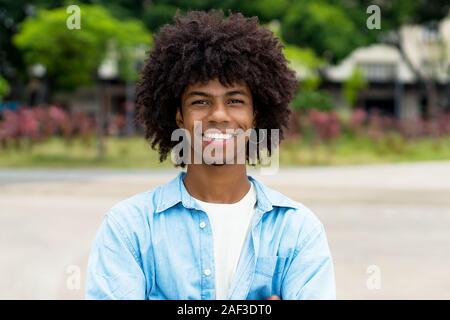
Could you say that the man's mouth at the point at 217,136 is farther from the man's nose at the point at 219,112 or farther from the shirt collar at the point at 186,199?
the shirt collar at the point at 186,199

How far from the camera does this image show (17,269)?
769 centimetres

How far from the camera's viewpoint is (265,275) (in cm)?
232

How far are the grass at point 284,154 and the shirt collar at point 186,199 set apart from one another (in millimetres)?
18235

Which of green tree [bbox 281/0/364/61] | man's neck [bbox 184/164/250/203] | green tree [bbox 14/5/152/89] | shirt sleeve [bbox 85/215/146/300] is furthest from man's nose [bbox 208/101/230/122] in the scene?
green tree [bbox 281/0/364/61]

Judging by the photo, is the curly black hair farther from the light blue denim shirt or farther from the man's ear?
the light blue denim shirt

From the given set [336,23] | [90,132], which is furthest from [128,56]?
[336,23]

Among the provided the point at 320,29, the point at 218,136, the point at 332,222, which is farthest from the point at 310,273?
the point at 320,29

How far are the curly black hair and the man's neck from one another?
0.79 feet

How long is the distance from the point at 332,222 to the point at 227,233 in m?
8.87

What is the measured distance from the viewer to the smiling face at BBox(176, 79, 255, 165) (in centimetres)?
238

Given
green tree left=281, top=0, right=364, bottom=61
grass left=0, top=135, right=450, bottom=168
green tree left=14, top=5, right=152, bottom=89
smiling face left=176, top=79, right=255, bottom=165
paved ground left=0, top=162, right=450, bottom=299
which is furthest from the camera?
green tree left=281, top=0, right=364, bottom=61

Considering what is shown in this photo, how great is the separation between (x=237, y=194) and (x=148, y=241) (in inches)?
12.6

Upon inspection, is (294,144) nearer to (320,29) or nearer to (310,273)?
(320,29)

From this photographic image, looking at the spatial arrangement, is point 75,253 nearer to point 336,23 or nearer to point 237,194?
point 237,194
